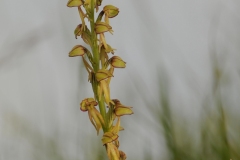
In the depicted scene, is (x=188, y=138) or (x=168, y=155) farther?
(x=188, y=138)

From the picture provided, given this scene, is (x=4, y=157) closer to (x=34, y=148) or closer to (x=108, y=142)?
(x=34, y=148)

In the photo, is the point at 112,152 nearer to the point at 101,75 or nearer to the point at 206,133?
the point at 101,75

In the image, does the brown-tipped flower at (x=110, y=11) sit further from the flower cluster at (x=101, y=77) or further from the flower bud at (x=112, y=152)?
the flower bud at (x=112, y=152)

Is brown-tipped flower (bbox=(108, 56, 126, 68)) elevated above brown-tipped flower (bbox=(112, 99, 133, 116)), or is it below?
above

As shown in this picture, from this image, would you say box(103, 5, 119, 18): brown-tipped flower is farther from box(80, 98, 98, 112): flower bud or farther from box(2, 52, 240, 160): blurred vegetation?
box(2, 52, 240, 160): blurred vegetation

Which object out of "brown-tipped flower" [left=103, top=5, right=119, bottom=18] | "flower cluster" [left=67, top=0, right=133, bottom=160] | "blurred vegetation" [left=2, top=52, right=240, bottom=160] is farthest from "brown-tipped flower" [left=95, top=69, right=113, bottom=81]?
"blurred vegetation" [left=2, top=52, right=240, bottom=160]

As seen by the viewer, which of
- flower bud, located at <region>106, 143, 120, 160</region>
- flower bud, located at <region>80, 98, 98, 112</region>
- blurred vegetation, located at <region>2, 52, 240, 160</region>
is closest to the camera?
flower bud, located at <region>106, 143, 120, 160</region>

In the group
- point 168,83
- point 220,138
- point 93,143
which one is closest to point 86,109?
point 220,138

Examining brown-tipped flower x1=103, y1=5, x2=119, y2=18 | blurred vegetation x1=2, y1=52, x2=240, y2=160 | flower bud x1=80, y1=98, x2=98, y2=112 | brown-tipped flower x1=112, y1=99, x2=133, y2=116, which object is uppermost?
brown-tipped flower x1=103, y1=5, x2=119, y2=18
